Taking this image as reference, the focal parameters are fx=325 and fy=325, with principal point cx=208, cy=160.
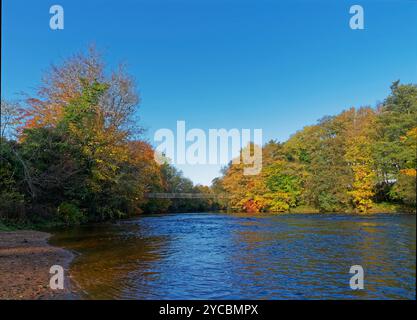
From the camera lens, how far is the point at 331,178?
13391 mm

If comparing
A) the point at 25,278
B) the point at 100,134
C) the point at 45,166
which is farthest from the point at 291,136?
the point at 25,278

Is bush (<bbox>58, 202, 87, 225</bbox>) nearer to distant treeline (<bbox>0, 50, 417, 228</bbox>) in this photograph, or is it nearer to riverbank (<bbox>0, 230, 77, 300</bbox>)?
distant treeline (<bbox>0, 50, 417, 228</bbox>)

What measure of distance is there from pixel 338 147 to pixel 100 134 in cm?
1808

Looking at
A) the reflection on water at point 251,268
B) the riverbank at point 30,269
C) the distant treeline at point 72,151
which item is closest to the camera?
the reflection on water at point 251,268

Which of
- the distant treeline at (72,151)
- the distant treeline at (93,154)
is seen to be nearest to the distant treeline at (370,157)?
the distant treeline at (93,154)

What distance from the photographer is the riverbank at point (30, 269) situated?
5.89 m

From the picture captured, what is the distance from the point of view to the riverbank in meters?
5.89

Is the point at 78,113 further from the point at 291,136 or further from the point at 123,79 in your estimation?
the point at 291,136

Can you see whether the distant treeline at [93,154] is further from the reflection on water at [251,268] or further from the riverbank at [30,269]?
the riverbank at [30,269]

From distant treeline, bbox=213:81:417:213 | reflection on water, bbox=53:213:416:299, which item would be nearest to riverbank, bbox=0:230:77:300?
reflection on water, bbox=53:213:416:299

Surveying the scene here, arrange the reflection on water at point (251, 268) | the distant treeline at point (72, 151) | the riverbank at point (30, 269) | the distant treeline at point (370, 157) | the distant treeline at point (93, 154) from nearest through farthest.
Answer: the distant treeline at point (370, 157)
the reflection on water at point (251, 268)
the riverbank at point (30, 269)
the distant treeline at point (93, 154)
the distant treeline at point (72, 151)

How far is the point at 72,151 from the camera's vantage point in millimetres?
23062

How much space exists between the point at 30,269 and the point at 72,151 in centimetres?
1638

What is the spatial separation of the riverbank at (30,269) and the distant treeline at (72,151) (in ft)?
25.5
